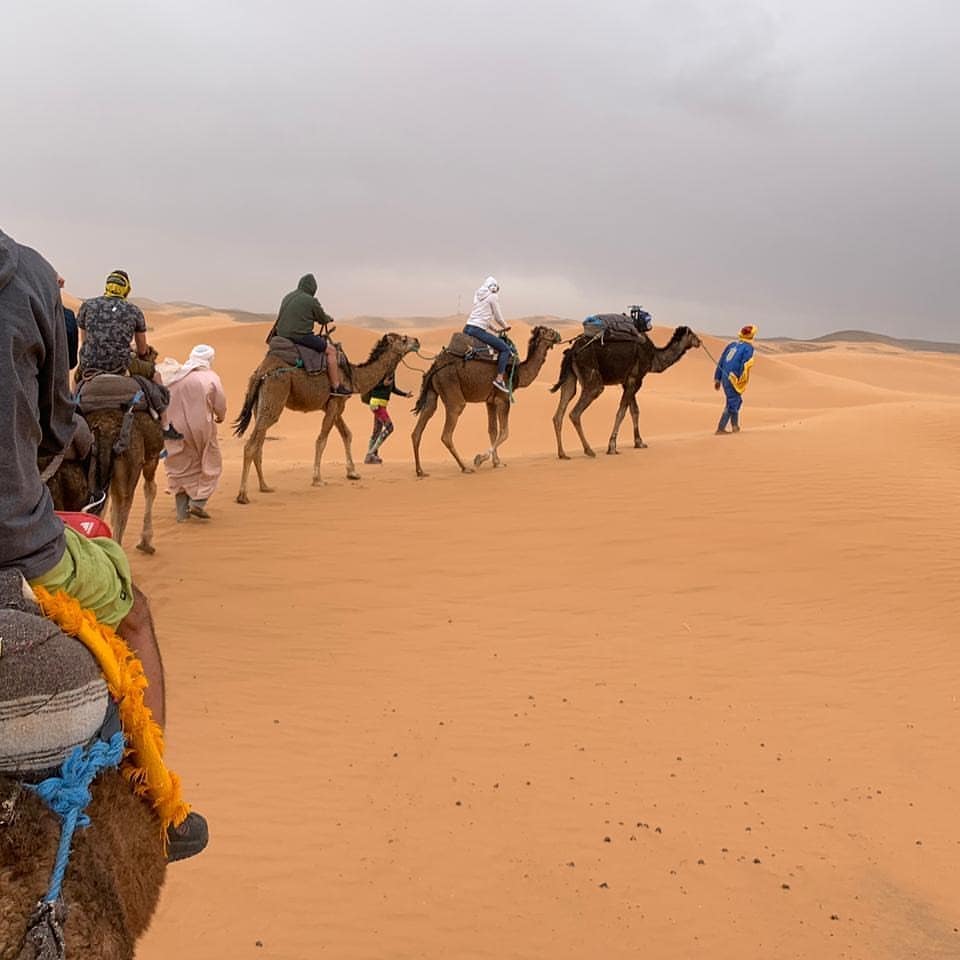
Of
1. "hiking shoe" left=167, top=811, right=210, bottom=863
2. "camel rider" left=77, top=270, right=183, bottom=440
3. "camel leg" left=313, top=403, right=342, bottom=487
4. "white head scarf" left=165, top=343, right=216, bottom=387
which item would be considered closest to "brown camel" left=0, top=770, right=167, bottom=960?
"hiking shoe" left=167, top=811, right=210, bottom=863

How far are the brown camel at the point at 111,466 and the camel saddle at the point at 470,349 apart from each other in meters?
5.06

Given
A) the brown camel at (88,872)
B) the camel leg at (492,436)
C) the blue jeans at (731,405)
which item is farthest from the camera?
the blue jeans at (731,405)

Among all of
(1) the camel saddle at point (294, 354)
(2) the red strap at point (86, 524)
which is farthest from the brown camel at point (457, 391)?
(2) the red strap at point (86, 524)

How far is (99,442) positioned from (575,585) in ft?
14.7

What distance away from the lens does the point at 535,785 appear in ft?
15.8

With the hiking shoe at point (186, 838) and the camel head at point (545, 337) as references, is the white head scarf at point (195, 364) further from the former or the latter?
the hiking shoe at point (186, 838)

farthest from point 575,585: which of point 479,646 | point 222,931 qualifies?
point 222,931

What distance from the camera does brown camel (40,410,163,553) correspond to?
688 centimetres

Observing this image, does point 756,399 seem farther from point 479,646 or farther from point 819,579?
point 479,646

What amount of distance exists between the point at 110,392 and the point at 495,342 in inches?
243

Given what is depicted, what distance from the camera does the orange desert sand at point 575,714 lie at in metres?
3.82

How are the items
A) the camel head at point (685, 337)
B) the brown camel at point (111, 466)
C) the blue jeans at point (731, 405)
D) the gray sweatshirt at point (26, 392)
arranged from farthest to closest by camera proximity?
the blue jeans at point (731, 405) → the camel head at point (685, 337) → the brown camel at point (111, 466) → the gray sweatshirt at point (26, 392)

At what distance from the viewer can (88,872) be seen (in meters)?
1.74

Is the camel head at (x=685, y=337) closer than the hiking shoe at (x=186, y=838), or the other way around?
the hiking shoe at (x=186, y=838)
